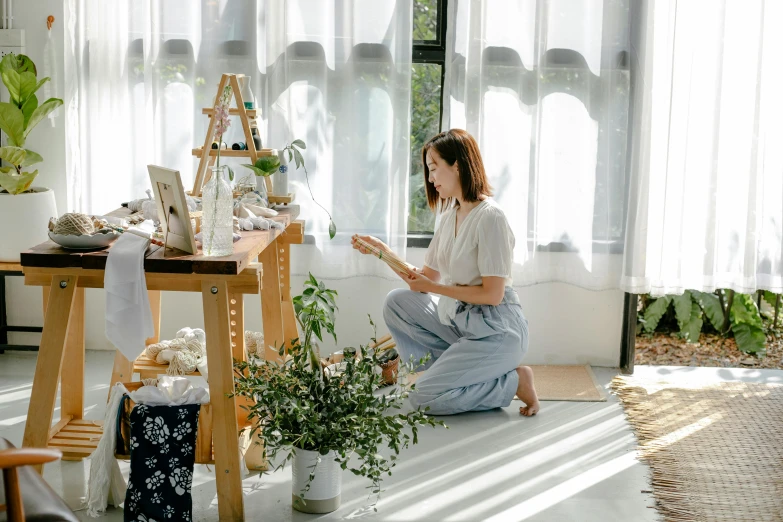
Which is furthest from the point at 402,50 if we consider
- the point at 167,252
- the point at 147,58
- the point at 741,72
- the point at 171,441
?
the point at 171,441

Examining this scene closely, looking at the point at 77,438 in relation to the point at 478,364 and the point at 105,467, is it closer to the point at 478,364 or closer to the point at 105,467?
the point at 105,467

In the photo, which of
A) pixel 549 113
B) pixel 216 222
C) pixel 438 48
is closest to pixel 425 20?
pixel 438 48

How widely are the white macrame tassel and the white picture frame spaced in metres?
0.48

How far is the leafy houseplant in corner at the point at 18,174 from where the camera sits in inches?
152

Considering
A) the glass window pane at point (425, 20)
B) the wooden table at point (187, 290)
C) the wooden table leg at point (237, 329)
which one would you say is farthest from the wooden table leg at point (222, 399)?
the glass window pane at point (425, 20)

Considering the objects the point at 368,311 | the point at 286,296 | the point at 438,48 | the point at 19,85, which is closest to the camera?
the point at 286,296

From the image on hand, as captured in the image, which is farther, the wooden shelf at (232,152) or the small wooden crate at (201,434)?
the wooden shelf at (232,152)

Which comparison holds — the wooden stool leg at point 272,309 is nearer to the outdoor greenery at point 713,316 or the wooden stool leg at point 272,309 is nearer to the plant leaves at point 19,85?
the plant leaves at point 19,85

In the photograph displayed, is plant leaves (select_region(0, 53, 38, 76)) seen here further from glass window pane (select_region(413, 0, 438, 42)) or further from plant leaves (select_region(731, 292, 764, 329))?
plant leaves (select_region(731, 292, 764, 329))

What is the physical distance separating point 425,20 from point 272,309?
1.67 meters

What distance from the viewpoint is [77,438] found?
3.12 metres

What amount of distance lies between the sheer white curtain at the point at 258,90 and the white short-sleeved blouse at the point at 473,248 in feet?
1.61

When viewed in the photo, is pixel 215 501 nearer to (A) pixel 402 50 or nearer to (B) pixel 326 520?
(B) pixel 326 520

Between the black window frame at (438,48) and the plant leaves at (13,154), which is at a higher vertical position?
the black window frame at (438,48)
